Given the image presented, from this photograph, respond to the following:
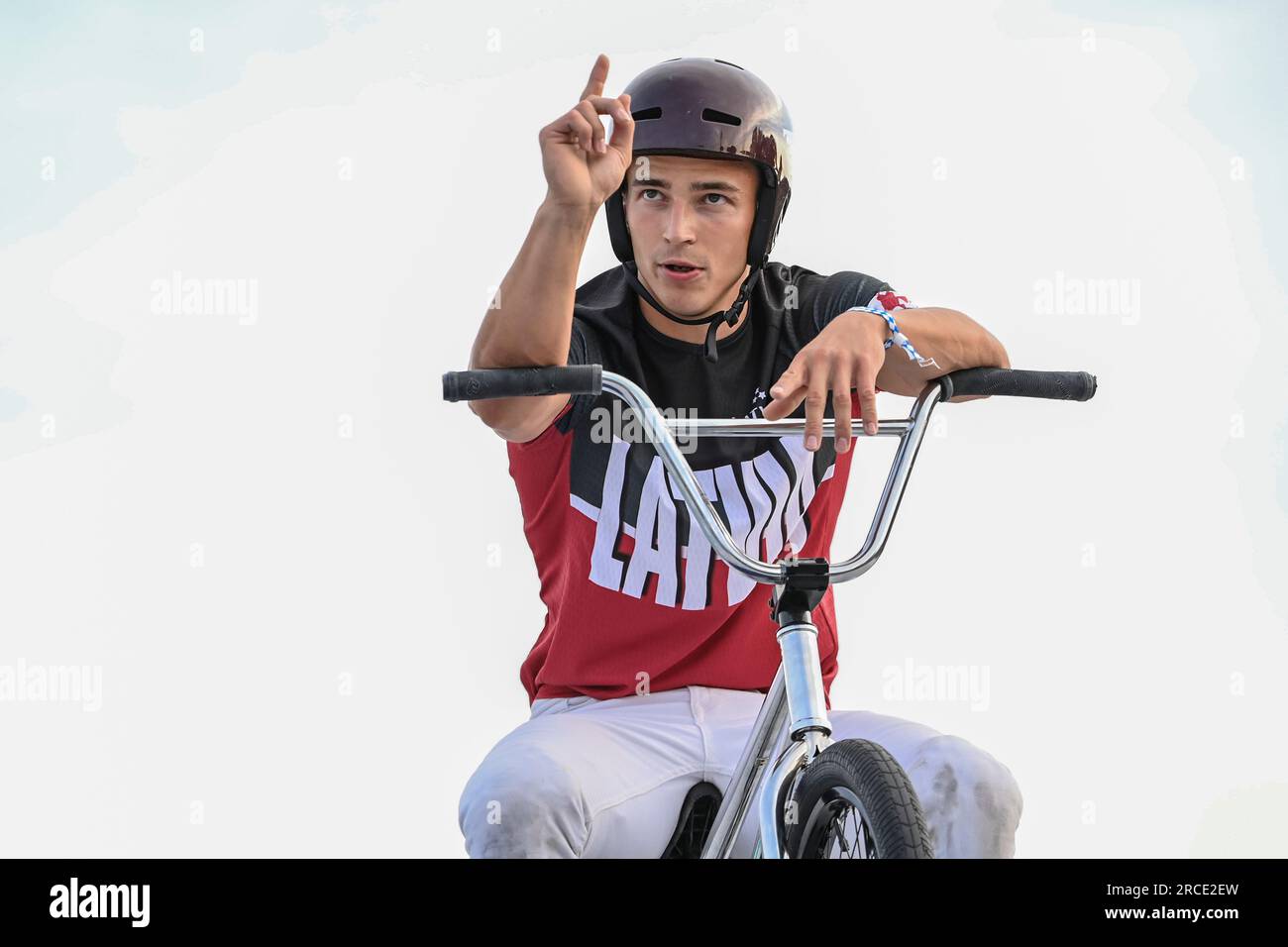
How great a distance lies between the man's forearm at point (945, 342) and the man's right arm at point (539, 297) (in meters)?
0.53

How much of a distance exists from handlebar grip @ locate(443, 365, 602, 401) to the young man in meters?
0.25

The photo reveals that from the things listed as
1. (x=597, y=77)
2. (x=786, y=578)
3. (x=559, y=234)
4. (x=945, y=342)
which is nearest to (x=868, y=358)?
(x=945, y=342)

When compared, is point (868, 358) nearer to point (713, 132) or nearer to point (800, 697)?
point (800, 697)

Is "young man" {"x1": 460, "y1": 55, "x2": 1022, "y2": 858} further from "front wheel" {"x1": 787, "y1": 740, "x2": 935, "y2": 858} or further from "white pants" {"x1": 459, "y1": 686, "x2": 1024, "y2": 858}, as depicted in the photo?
"front wheel" {"x1": 787, "y1": 740, "x2": 935, "y2": 858}

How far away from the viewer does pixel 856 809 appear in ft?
5.85

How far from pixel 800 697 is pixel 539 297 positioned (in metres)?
0.74

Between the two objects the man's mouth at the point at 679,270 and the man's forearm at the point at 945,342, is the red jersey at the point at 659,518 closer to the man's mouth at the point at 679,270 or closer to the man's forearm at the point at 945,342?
the man's mouth at the point at 679,270

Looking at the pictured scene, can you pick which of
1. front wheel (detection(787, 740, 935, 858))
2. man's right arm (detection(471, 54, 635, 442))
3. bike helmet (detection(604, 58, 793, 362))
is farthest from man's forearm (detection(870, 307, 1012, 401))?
front wheel (detection(787, 740, 935, 858))

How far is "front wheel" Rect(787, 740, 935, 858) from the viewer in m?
1.69

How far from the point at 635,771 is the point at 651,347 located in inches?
31.8
